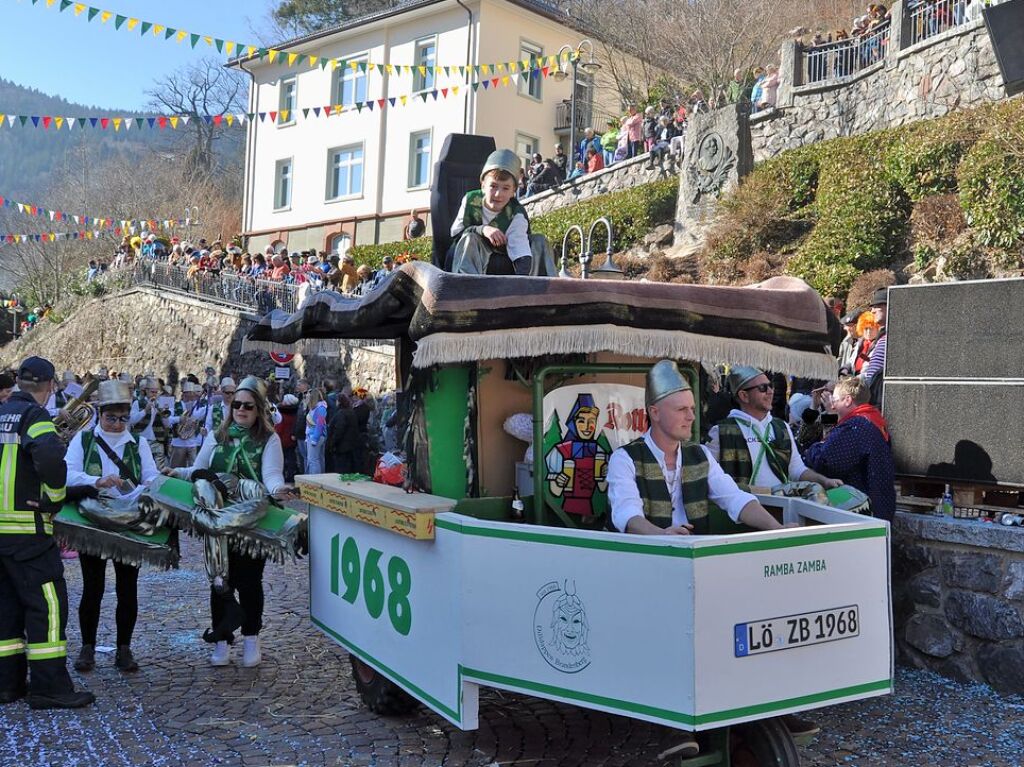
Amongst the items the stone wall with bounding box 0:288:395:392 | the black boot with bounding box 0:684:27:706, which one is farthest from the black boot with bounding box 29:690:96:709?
the stone wall with bounding box 0:288:395:392

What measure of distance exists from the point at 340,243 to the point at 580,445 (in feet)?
101

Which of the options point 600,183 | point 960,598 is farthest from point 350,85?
point 960,598

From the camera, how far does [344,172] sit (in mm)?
35000

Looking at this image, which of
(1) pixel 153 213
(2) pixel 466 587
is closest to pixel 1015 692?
(2) pixel 466 587

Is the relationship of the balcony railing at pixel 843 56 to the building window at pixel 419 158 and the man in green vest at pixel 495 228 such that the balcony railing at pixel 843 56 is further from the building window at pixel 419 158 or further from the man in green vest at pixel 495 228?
the man in green vest at pixel 495 228

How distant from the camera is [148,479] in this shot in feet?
21.4

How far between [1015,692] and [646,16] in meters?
27.5

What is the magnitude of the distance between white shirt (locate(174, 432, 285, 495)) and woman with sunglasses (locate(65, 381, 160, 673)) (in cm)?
30

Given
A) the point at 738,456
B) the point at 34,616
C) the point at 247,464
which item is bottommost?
the point at 34,616

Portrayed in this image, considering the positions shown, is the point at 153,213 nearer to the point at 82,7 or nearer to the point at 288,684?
the point at 82,7

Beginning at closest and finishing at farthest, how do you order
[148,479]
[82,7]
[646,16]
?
1. [148,479]
2. [82,7]
3. [646,16]

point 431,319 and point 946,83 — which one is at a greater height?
point 946,83

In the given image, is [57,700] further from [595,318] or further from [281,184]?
[281,184]

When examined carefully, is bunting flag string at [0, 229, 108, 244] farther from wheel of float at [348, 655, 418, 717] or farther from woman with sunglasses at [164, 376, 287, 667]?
wheel of float at [348, 655, 418, 717]
